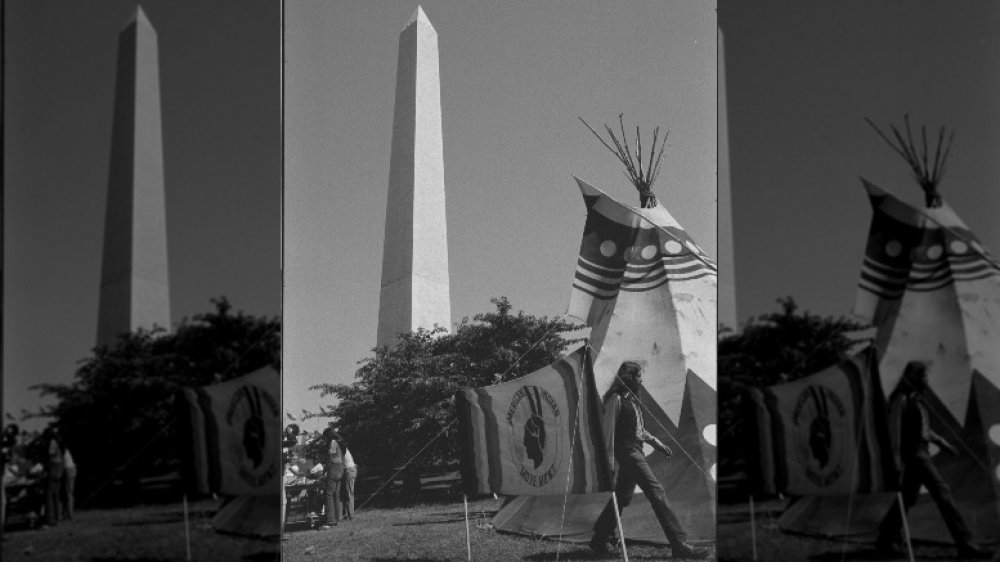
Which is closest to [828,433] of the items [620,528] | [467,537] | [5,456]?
[620,528]

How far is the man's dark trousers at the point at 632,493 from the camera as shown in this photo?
988 centimetres

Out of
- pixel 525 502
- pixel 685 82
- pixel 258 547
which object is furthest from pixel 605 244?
pixel 258 547

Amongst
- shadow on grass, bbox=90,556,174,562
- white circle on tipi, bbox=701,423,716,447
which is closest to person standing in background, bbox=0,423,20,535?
shadow on grass, bbox=90,556,174,562

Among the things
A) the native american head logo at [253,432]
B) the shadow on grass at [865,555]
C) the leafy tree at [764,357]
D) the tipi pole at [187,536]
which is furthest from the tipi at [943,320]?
the tipi pole at [187,536]

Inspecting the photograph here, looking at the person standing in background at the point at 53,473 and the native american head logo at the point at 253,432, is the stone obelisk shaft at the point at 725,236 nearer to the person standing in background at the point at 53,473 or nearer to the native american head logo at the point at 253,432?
the native american head logo at the point at 253,432

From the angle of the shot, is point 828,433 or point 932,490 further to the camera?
point 932,490

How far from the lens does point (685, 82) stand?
10.4 metres

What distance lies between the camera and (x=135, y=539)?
7707 mm

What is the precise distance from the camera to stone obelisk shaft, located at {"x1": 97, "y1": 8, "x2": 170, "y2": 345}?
26.1ft

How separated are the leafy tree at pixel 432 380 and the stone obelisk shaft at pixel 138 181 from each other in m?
2.70

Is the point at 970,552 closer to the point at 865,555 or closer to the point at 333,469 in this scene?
the point at 865,555

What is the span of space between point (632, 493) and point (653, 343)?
1.19 metres

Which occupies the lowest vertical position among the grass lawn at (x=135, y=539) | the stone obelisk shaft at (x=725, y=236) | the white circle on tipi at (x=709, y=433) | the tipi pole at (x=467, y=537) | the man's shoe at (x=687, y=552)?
the man's shoe at (x=687, y=552)

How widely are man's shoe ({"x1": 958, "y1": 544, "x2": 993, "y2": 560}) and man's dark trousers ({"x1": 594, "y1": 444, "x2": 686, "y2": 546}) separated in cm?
242
